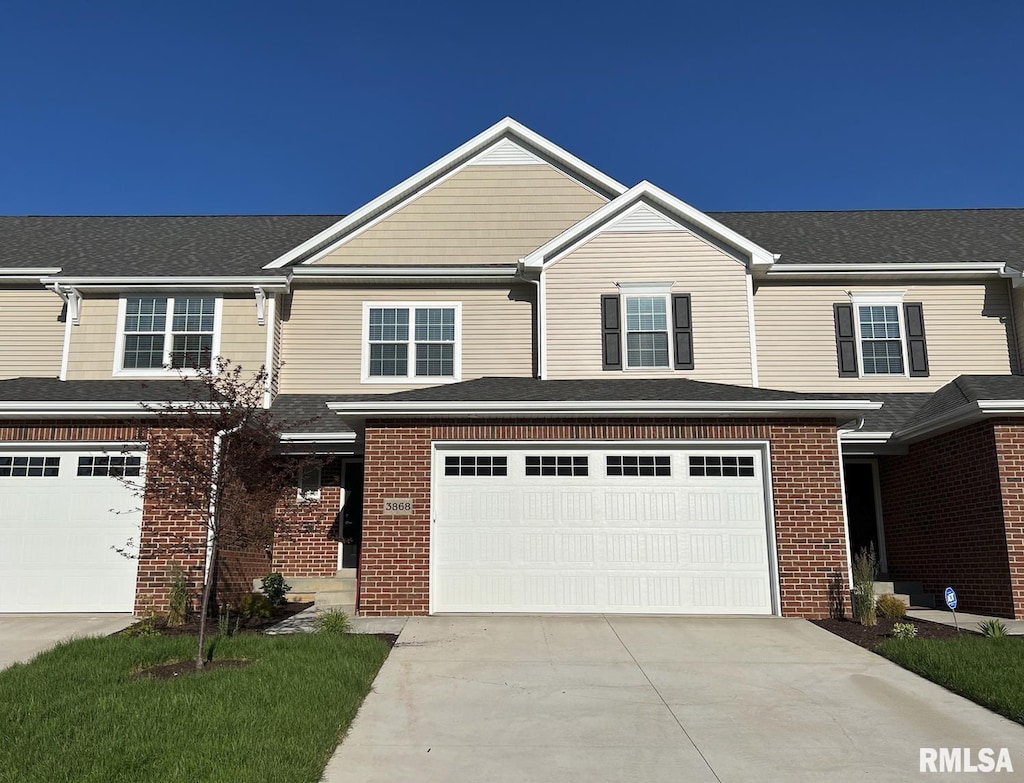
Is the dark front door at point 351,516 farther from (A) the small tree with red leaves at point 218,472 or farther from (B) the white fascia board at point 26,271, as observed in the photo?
(B) the white fascia board at point 26,271

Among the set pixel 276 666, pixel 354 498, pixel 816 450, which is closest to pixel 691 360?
pixel 816 450

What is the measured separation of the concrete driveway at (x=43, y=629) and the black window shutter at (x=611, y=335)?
9267mm

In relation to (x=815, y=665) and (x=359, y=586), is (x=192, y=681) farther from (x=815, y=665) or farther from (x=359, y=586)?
(x=815, y=665)

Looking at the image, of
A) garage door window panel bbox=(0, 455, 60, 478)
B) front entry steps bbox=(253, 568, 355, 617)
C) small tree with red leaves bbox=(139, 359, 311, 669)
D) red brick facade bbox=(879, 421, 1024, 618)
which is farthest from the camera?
front entry steps bbox=(253, 568, 355, 617)

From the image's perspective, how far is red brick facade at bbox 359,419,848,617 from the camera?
38.1 feet

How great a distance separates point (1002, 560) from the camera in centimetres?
1177

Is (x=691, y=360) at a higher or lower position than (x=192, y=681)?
higher

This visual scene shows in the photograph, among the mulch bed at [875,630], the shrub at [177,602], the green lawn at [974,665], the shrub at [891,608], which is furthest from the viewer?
the shrub at [891,608]

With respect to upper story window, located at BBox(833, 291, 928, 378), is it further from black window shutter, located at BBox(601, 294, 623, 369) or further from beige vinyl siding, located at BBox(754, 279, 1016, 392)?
black window shutter, located at BBox(601, 294, 623, 369)

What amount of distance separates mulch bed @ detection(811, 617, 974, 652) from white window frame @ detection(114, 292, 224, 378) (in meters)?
12.0

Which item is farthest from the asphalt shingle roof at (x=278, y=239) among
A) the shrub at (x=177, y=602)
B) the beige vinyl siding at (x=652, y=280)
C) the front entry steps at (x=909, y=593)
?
the shrub at (x=177, y=602)

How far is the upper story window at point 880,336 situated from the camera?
1642 centimetres

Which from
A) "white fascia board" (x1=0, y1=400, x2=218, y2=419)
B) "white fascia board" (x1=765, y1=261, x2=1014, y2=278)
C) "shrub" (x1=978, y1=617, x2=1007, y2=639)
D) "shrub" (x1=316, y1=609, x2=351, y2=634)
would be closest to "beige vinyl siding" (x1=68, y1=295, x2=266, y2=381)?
"white fascia board" (x1=0, y1=400, x2=218, y2=419)

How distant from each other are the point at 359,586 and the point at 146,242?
37.4 feet
